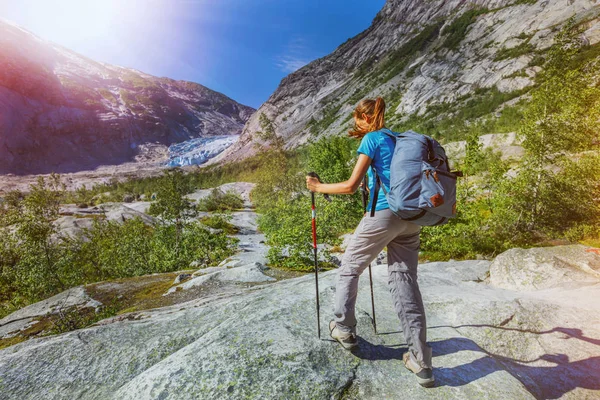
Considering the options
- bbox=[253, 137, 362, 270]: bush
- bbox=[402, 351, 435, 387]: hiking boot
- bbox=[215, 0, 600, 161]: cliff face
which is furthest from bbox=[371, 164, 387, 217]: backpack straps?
bbox=[215, 0, 600, 161]: cliff face

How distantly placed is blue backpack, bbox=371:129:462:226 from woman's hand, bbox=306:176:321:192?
1009 millimetres

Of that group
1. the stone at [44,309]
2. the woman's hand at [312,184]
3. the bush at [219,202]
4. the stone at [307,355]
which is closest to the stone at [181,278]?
the stone at [44,309]

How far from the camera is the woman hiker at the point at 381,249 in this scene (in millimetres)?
3883

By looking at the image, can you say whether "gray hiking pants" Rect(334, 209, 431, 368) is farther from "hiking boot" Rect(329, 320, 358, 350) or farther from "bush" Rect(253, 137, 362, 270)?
"bush" Rect(253, 137, 362, 270)

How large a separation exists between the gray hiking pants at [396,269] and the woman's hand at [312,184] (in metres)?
0.84

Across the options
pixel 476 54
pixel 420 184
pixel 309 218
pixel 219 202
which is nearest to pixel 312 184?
pixel 420 184

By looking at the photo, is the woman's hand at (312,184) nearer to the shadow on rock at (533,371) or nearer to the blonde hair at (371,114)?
the blonde hair at (371,114)

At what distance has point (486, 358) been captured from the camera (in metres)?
4.55

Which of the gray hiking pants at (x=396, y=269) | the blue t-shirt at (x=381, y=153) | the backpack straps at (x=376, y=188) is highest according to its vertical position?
the blue t-shirt at (x=381, y=153)

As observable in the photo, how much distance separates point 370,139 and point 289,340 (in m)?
3.28

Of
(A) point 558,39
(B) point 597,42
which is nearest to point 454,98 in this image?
(B) point 597,42

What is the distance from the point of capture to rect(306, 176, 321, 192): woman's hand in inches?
172

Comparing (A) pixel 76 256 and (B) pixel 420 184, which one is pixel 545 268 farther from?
(A) pixel 76 256

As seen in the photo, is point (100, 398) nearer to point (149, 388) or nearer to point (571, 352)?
point (149, 388)
